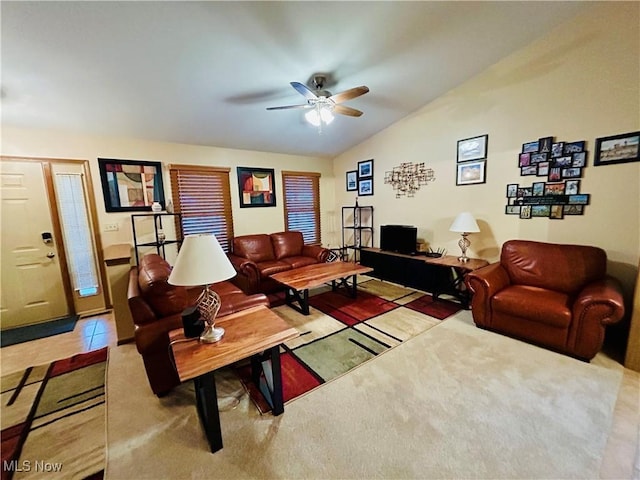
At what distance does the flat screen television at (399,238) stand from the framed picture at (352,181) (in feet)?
3.95

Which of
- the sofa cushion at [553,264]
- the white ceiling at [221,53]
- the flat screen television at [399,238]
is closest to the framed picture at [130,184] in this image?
the white ceiling at [221,53]

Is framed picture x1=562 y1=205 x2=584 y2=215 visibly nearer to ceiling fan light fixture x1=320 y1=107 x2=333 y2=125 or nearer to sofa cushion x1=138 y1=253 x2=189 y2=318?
ceiling fan light fixture x1=320 y1=107 x2=333 y2=125

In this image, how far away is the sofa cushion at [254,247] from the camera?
4375 mm

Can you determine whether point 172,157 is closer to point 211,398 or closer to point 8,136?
point 8,136

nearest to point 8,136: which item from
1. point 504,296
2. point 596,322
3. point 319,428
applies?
point 319,428

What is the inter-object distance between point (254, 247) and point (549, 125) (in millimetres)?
4266

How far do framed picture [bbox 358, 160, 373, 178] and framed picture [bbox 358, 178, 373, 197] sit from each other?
0.10m

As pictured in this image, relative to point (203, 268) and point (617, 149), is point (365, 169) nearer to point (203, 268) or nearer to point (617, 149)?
point (617, 149)

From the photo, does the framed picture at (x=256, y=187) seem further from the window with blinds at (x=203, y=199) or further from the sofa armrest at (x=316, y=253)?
the sofa armrest at (x=316, y=253)

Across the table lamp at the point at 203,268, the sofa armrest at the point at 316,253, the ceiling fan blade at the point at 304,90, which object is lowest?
the sofa armrest at the point at 316,253

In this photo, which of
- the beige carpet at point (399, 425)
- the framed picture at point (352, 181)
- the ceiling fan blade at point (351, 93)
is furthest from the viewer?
the framed picture at point (352, 181)

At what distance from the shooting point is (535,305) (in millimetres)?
2418

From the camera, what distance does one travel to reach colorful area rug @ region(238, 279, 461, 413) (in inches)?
85.8

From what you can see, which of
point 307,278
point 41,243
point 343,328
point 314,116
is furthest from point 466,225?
point 41,243
